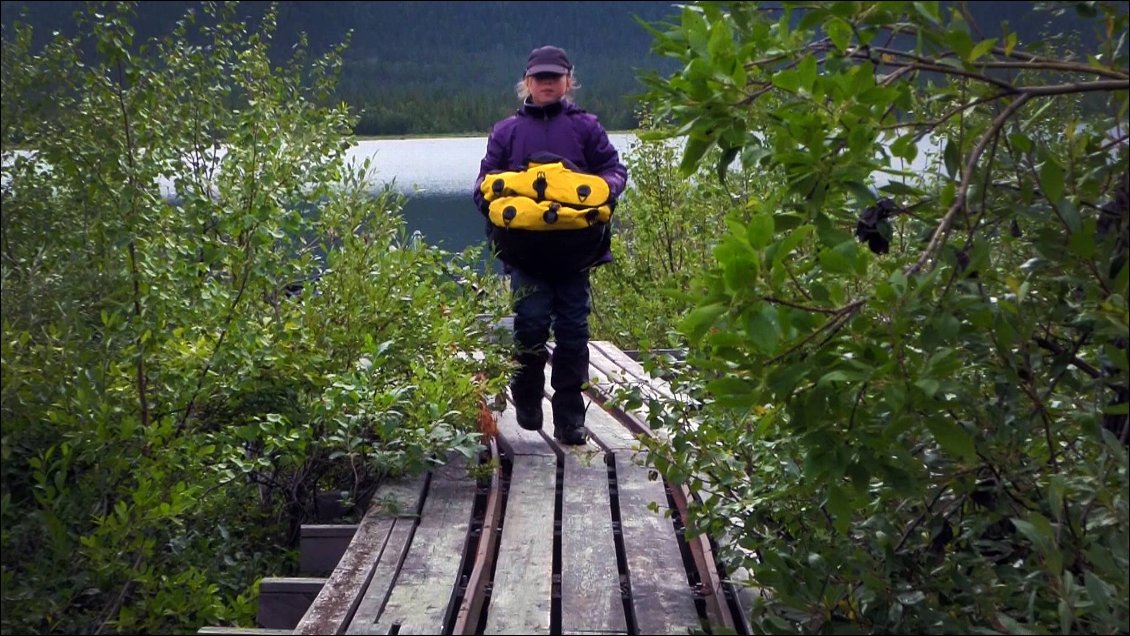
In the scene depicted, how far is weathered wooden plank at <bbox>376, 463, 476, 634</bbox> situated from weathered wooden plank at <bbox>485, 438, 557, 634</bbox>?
134mm

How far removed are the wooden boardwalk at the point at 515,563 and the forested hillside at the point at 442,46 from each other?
1527mm

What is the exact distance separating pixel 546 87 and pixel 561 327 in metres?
1.05

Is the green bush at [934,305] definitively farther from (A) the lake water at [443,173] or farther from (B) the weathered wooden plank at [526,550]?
(A) the lake water at [443,173]

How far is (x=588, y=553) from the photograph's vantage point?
3.97 metres

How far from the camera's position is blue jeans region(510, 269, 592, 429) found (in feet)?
18.0

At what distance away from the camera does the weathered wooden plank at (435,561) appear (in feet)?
11.2

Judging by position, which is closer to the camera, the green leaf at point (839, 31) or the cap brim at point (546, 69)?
the green leaf at point (839, 31)

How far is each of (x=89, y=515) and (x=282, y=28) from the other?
3684 millimetres

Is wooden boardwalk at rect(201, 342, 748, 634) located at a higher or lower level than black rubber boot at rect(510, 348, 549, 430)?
lower

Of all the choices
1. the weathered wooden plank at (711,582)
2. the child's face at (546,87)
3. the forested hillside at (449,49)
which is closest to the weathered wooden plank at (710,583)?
the weathered wooden plank at (711,582)

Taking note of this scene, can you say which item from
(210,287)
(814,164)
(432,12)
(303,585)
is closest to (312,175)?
(210,287)

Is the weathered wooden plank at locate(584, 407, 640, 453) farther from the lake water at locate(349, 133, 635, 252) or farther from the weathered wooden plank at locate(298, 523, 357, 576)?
the lake water at locate(349, 133, 635, 252)

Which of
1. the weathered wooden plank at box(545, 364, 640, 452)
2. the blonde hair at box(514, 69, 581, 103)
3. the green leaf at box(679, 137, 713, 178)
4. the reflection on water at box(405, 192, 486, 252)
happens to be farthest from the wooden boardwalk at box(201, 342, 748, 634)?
the reflection on water at box(405, 192, 486, 252)

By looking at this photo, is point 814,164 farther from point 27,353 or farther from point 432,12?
point 432,12
